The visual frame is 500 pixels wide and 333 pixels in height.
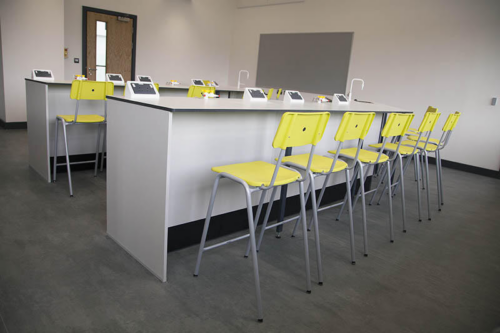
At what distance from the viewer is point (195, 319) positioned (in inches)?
72.6

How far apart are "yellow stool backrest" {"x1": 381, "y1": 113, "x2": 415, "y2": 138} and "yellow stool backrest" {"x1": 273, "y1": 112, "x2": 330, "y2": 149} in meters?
0.87

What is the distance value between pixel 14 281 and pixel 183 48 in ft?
25.4

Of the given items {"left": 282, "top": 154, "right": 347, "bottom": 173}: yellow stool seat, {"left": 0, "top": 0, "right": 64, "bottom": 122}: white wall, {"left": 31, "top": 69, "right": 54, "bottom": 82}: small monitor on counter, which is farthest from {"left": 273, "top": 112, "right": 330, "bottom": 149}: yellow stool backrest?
{"left": 0, "top": 0, "right": 64, "bottom": 122}: white wall

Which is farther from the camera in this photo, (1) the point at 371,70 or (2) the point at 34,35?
(1) the point at 371,70

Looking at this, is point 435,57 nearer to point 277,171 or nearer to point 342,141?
point 342,141

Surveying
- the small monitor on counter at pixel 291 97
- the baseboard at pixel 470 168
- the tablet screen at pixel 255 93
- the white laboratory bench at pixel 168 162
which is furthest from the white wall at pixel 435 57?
the white laboratory bench at pixel 168 162

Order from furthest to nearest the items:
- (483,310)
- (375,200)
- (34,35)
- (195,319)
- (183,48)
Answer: (183,48) < (34,35) < (375,200) < (483,310) < (195,319)

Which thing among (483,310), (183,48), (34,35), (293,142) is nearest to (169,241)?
(293,142)

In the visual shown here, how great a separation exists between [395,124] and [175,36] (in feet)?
23.2

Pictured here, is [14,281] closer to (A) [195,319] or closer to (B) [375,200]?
(A) [195,319]

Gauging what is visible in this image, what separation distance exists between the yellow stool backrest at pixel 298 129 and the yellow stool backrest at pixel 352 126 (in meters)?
0.26

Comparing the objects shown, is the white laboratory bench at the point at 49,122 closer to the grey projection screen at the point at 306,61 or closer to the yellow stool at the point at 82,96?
the yellow stool at the point at 82,96

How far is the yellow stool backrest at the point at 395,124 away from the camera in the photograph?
9.18ft

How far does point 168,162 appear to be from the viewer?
2.02 m
